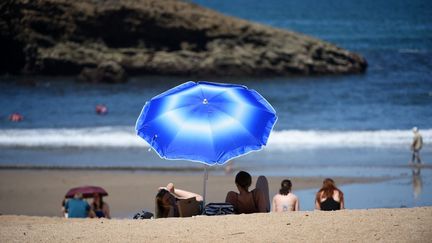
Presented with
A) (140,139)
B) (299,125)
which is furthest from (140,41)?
(140,139)

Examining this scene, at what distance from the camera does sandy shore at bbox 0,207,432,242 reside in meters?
9.02

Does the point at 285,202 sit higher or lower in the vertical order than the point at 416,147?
lower

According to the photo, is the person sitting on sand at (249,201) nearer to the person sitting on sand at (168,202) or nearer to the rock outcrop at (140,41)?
the person sitting on sand at (168,202)

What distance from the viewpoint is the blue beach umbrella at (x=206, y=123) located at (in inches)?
389

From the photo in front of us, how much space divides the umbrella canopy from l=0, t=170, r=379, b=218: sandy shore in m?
5.50

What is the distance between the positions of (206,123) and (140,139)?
47.7ft

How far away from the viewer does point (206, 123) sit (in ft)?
32.7

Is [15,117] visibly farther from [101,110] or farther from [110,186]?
[110,186]

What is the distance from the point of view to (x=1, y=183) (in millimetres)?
18406

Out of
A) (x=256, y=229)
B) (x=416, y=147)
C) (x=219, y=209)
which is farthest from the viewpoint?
(x=416, y=147)

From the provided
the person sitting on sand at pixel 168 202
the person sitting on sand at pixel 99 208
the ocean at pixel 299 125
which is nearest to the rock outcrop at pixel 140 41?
the ocean at pixel 299 125

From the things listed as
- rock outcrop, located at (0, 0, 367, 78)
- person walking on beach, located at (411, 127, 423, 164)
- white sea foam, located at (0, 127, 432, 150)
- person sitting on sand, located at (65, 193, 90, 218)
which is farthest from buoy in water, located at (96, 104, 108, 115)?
person sitting on sand, located at (65, 193, 90, 218)

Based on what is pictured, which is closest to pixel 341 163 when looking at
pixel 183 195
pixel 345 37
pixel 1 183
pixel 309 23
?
pixel 1 183

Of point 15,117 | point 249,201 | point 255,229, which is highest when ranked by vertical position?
point 15,117
